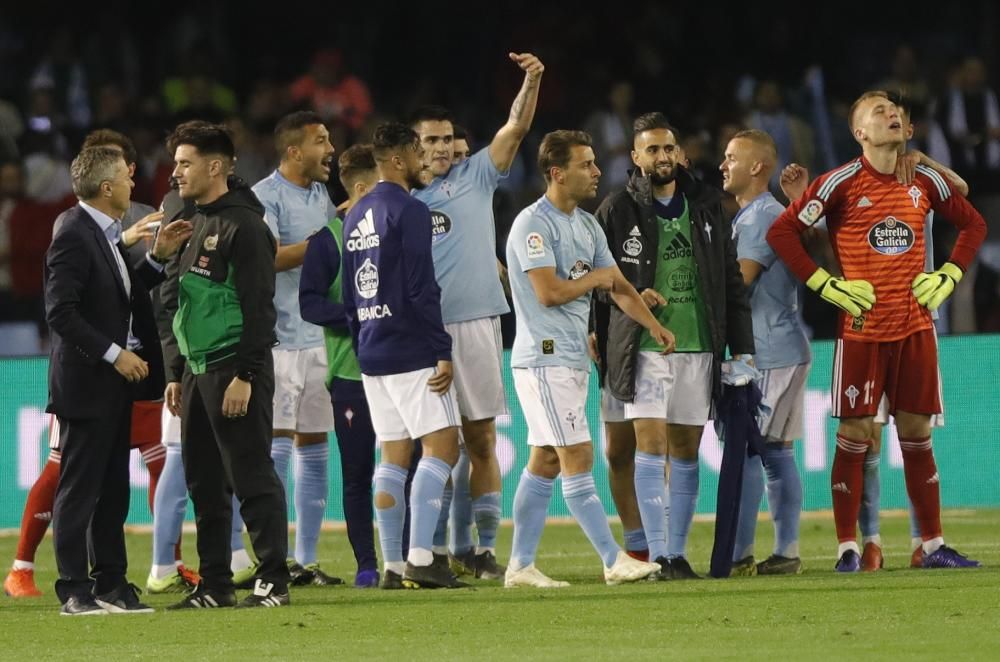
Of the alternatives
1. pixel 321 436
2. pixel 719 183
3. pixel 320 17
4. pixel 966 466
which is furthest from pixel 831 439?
pixel 320 17

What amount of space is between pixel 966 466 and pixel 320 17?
1095 centimetres

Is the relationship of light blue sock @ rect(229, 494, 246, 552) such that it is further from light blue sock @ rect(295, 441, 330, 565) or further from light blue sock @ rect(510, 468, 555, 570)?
light blue sock @ rect(510, 468, 555, 570)

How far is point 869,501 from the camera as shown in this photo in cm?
1019

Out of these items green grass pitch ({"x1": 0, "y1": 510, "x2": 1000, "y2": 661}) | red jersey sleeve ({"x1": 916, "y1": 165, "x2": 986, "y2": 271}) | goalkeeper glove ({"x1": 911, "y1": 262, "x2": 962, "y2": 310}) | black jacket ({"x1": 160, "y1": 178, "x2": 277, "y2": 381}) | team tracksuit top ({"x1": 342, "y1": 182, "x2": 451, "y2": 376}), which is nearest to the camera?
green grass pitch ({"x1": 0, "y1": 510, "x2": 1000, "y2": 661})

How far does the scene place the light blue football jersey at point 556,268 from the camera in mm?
9078

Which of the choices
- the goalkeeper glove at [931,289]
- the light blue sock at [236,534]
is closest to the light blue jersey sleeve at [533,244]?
the goalkeeper glove at [931,289]

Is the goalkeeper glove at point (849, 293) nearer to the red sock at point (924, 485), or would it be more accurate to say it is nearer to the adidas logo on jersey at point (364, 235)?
the red sock at point (924, 485)

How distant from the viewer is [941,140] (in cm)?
1809

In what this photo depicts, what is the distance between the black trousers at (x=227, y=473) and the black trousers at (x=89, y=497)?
34 centimetres

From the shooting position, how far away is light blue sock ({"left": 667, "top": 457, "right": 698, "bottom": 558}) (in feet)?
31.3

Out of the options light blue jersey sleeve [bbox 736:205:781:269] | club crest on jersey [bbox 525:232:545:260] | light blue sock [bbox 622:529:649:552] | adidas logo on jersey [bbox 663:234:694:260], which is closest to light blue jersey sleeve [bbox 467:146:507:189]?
club crest on jersey [bbox 525:232:545:260]

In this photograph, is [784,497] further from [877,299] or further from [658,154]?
[658,154]

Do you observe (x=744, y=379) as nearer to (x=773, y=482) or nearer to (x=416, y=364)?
(x=773, y=482)

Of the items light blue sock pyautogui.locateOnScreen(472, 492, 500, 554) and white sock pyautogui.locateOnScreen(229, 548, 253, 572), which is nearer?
light blue sock pyautogui.locateOnScreen(472, 492, 500, 554)
